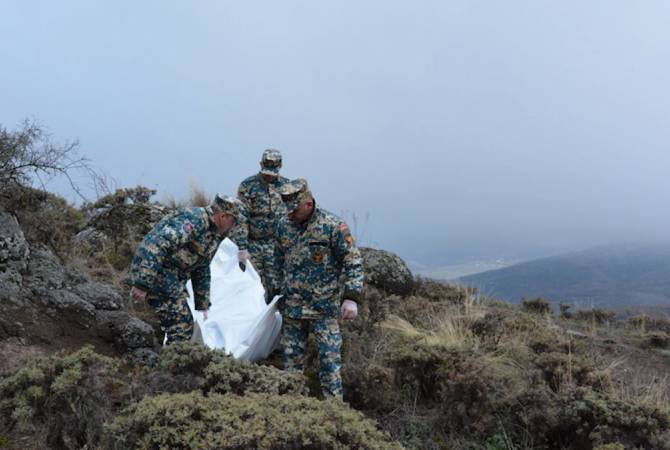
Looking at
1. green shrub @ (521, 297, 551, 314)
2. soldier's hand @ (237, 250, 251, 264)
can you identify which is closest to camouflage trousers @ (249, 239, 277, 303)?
soldier's hand @ (237, 250, 251, 264)

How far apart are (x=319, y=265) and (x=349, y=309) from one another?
0.52 metres

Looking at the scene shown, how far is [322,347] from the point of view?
471 cm

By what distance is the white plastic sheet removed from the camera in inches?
213

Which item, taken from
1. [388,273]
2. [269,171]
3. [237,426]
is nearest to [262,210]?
[269,171]

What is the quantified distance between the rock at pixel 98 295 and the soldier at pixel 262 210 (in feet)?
5.45

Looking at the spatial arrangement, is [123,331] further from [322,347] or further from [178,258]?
[322,347]

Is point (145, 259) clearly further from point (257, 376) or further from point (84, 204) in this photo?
point (84, 204)

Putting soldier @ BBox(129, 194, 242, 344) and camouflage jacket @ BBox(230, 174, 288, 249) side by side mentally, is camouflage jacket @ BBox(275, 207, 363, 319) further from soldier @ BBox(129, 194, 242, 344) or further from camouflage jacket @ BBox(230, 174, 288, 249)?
camouflage jacket @ BBox(230, 174, 288, 249)

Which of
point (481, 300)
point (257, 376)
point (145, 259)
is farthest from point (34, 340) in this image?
point (481, 300)

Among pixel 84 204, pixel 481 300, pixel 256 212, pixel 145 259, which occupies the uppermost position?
pixel 84 204

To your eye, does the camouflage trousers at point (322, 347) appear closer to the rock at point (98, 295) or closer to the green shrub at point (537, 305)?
the rock at point (98, 295)

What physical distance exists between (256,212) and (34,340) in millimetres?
3020

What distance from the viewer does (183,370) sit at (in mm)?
3799

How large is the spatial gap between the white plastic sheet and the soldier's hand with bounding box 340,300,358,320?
1163mm
